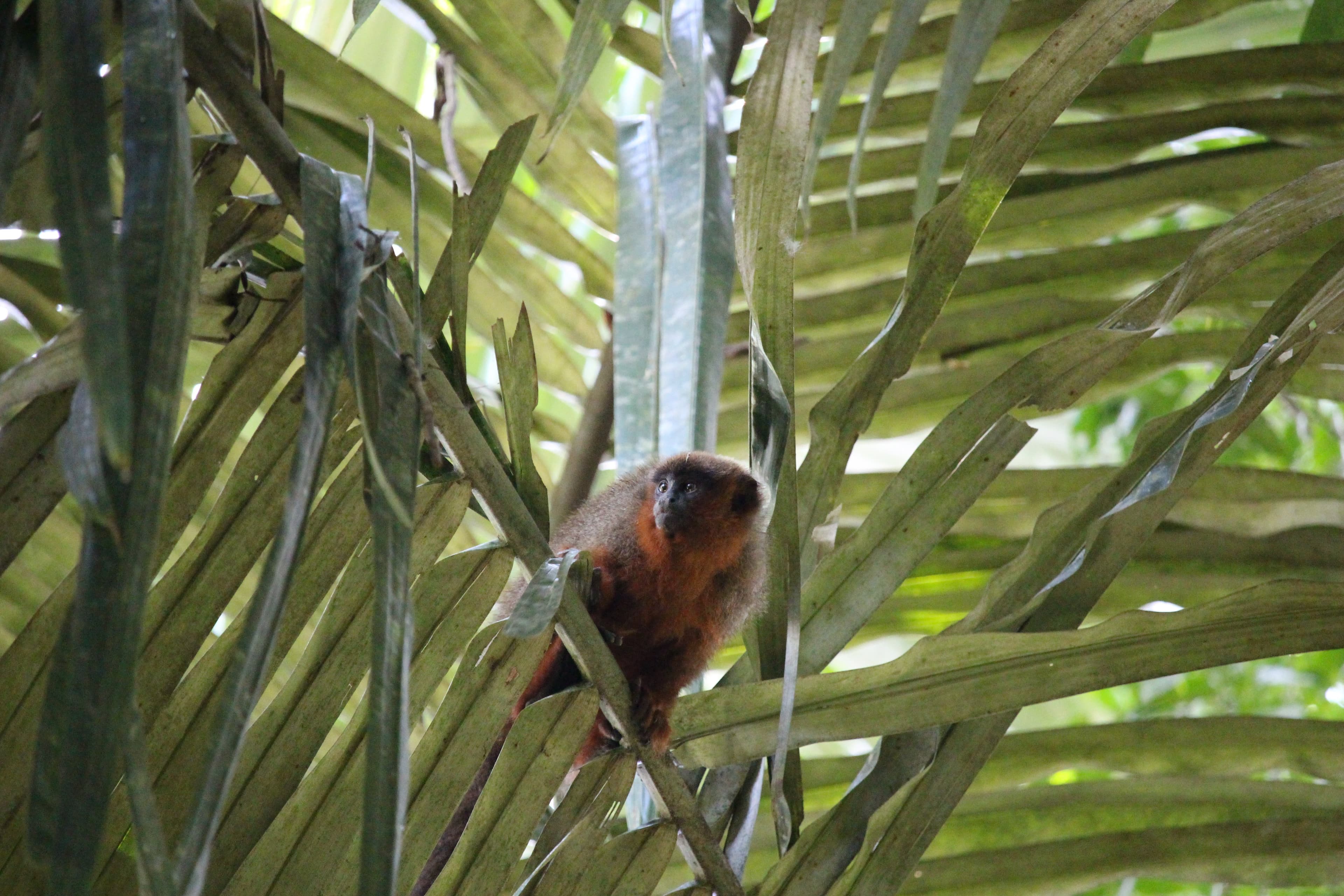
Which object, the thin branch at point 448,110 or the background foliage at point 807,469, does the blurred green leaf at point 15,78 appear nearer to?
the background foliage at point 807,469

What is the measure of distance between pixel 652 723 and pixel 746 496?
1.13 metres

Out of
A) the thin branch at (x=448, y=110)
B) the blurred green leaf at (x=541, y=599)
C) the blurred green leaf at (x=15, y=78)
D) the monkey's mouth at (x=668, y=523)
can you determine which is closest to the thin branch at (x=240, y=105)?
the blurred green leaf at (x=15, y=78)

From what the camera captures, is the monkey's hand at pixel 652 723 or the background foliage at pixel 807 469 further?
the monkey's hand at pixel 652 723

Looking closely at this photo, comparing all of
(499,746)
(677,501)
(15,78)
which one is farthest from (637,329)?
(15,78)

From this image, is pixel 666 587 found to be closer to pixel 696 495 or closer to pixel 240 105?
pixel 696 495

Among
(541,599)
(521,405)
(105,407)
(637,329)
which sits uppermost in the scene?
(637,329)

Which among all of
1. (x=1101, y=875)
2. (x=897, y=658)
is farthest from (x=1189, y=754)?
(x=897, y=658)

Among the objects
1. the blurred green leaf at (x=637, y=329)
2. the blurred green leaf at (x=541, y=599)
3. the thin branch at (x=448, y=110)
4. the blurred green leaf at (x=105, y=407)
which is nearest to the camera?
the blurred green leaf at (x=105, y=407)

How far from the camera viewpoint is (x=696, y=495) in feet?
7.11

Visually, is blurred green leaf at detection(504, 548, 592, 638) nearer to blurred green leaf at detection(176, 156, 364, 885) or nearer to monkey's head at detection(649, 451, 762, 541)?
blurred green leaf at detection(176, 156, 364, 885)

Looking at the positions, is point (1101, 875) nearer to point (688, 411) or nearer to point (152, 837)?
point (688, 411)

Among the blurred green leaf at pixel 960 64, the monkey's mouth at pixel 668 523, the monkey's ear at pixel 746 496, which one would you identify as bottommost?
the monkey's mouth at pixel 668 523

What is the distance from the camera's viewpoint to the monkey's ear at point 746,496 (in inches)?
92.0

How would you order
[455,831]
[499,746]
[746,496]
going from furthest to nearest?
[746,496] < [499,746] < [455,831]
